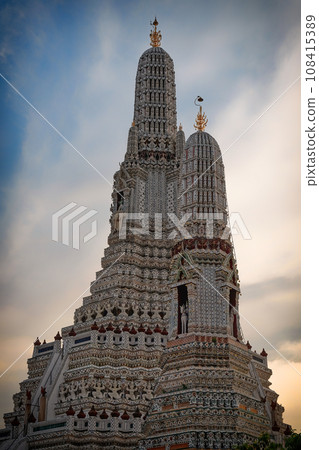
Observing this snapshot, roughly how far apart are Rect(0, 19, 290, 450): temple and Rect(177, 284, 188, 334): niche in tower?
2.3 inches

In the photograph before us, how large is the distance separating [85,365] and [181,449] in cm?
1232

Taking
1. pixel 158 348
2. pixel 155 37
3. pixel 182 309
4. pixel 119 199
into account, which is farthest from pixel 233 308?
pixel 155 37

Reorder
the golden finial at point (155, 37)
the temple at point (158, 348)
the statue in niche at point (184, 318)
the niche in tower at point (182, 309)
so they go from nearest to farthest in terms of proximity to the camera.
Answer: the temple at point (158, 348) → the statue in niche at point (184, 318) → the niche in tower at point (182, 309) → the golden finial at point (155, 37)

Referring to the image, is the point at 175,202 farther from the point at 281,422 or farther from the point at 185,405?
the point at 185,405

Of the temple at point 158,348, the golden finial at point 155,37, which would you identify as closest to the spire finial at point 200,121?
the temple at point 158,348

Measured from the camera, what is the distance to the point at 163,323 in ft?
151

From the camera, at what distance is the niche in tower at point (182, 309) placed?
35050 millimetres

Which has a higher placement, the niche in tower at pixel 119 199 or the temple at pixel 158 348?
the niche in tower at pixel 119 199

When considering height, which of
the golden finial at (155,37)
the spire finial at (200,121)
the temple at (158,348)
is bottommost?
the temple at (158,348)

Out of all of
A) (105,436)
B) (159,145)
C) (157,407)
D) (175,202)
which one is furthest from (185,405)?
(159,145)

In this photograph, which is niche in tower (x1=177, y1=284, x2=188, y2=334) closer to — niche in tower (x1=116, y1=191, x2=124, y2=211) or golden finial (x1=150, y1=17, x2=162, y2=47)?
niche in tower (x1=116, y1=191, x2=124, y2=211)

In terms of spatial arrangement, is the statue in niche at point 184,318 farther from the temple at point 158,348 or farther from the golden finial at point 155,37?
the golden finial at point 155,37

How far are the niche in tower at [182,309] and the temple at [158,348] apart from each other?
0.06 metres
